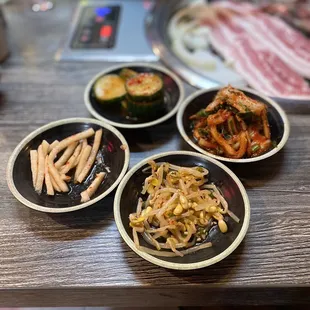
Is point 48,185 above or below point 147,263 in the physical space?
above

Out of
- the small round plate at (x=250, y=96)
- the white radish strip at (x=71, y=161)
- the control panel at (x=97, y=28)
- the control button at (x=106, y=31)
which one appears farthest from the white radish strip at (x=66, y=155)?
the control button at (x=106, y=31)

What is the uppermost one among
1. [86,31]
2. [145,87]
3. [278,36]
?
[145,87]

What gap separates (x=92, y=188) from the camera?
1.34 meters

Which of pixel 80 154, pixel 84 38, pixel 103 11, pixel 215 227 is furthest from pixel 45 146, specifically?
pixel 103 11

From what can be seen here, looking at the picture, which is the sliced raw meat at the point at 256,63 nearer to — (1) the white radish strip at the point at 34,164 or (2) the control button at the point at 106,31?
(2) the control button at the point at 106,31

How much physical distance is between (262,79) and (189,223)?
103 cm

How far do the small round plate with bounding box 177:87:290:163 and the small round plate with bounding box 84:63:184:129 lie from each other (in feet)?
0.19

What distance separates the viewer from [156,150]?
5.18 feet

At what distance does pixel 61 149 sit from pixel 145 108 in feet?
1.27

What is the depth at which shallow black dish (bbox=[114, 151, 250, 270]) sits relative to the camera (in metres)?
1.13

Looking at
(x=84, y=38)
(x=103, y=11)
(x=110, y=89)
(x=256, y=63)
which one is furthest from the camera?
(x=103, y=11)

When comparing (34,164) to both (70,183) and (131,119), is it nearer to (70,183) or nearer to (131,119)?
(70,183)

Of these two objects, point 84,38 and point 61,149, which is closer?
point 61,149

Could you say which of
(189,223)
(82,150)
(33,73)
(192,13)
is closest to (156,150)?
(82,150)
